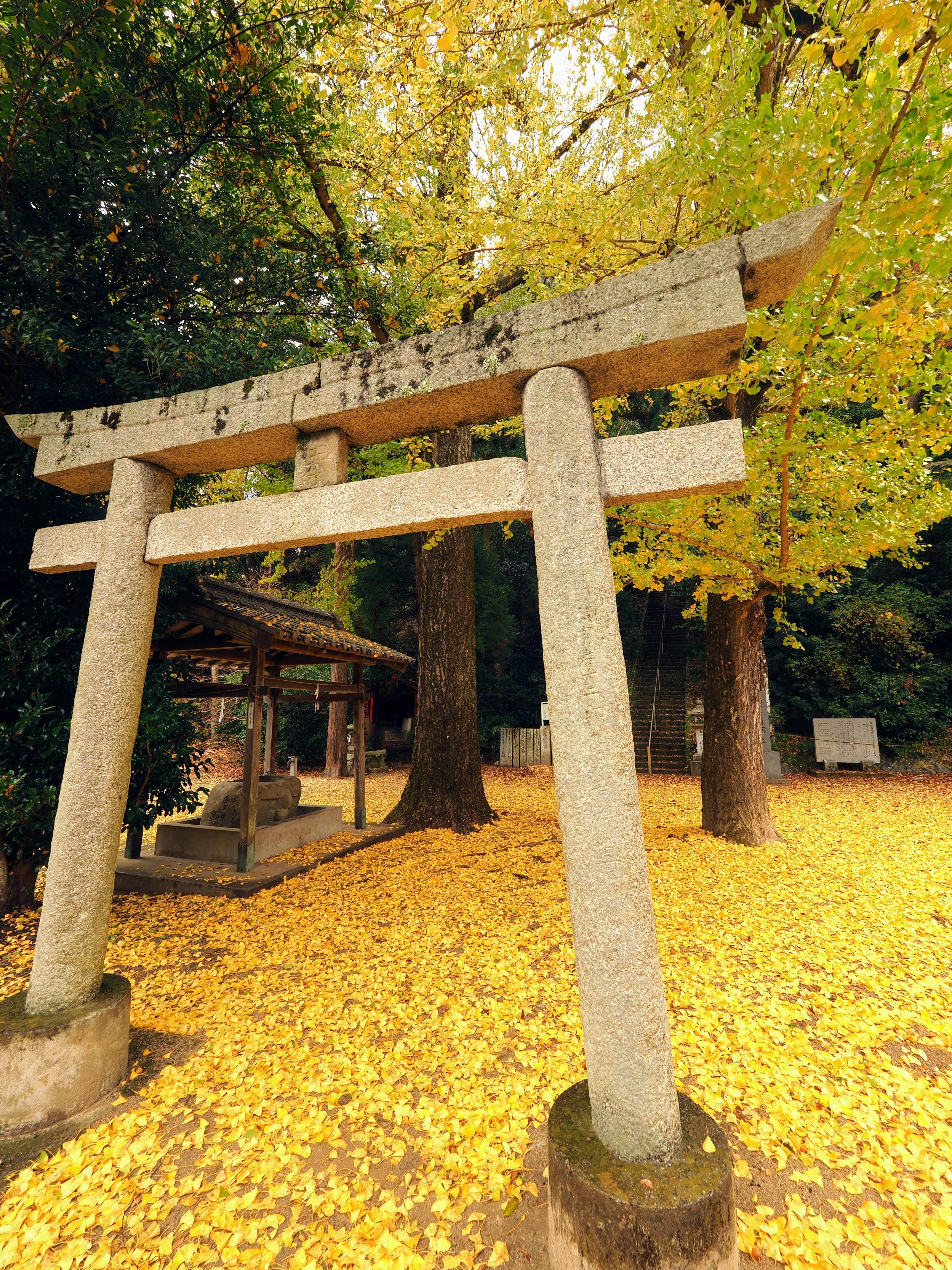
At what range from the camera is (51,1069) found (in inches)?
112

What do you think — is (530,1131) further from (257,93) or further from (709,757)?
(257,93)

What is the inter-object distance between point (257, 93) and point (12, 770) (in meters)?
6.25

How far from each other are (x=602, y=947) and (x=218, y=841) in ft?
21.0

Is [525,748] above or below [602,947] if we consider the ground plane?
above

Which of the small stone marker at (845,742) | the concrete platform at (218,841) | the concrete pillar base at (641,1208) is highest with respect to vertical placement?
the small stone marker at (845,742)

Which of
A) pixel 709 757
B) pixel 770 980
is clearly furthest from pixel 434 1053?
pixel 709 757

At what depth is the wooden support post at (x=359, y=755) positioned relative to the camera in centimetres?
863

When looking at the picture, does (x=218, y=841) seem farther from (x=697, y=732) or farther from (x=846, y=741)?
(x=846, y=741)

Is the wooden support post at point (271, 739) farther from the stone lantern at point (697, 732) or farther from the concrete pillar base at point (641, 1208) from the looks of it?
the stone lantern at point (697, 732)

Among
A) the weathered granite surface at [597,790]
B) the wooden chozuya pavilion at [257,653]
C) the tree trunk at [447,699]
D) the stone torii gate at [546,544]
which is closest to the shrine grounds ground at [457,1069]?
the stone torii gate at [546,544]

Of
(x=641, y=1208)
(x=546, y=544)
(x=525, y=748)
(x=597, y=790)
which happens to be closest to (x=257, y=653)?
(x=546, y=544)

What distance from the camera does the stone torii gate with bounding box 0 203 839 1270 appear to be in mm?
2053

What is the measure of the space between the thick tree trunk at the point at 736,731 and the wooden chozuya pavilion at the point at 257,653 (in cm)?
493

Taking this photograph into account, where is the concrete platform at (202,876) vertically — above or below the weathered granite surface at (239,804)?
below
